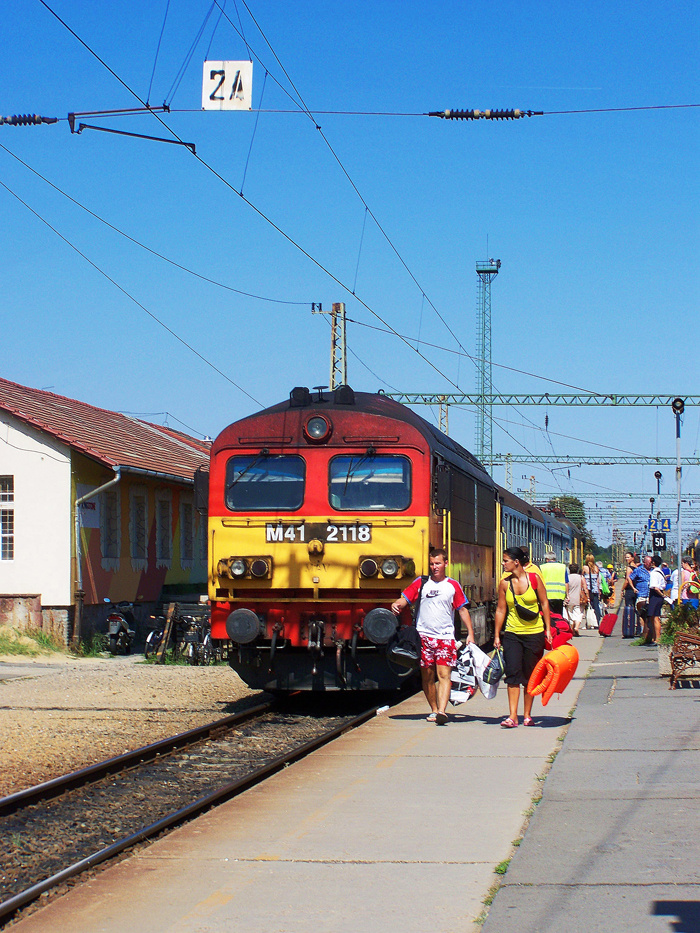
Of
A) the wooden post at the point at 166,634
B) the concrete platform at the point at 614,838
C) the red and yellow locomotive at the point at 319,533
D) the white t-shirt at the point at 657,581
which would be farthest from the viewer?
the wooden post at the point at 166,634

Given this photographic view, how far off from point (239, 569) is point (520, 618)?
338cm

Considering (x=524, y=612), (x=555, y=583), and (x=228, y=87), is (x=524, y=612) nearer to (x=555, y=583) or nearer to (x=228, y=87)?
(x=228, y=87)

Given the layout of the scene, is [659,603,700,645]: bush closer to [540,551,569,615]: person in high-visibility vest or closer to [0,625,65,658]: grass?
[540,551,569,615]: person in high-visibility vest

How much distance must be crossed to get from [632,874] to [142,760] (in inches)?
217

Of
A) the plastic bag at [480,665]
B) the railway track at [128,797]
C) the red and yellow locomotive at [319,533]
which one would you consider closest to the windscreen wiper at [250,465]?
the red and yellow locomotive at [319,533]

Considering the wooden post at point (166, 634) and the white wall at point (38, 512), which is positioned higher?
the white wall at point (38, 512)

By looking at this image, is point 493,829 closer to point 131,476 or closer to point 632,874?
point 632,874

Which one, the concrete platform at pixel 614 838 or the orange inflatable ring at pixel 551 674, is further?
the orange inflatable ring at pixel 551 674

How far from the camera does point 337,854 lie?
6.14 m

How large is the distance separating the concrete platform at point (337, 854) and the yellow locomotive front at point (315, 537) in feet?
8.84

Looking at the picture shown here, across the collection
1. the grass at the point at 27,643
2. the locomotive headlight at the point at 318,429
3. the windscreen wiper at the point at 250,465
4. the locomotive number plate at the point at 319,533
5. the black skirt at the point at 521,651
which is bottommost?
the grass at the point at 27,643

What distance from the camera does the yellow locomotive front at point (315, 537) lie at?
12.3 m

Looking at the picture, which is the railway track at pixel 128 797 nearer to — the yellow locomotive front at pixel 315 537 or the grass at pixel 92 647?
the yellow locomotive front at pixel 315 537

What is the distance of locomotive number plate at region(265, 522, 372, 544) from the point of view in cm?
1239
